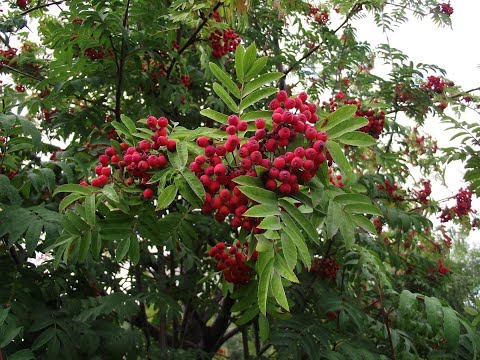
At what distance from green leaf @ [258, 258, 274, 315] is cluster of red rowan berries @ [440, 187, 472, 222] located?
12.9 feet

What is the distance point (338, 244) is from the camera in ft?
9.66

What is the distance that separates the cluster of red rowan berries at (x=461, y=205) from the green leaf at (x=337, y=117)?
358cm

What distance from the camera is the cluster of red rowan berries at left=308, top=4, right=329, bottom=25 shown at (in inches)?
191

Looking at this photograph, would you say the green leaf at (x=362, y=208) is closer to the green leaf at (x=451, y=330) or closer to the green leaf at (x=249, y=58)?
the green leaf at (x=249, y=58)

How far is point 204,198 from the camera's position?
142 centimetres

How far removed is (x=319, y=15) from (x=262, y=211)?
4.24 m

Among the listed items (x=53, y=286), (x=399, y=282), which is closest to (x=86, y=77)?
(x=53, y=286)

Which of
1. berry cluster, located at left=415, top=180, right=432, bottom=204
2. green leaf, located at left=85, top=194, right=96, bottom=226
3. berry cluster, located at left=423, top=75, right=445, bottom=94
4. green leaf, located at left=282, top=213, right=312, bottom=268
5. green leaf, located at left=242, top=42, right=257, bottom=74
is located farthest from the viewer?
berry cluster, located at left=415, top=180, right=432, bottom=204

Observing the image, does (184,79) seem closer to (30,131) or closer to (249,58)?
(30,131)

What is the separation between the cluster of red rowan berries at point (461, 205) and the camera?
4.48 meters

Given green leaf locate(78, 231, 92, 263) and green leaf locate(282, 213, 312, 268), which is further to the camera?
green leaf locate(78, 231, 92, 263)

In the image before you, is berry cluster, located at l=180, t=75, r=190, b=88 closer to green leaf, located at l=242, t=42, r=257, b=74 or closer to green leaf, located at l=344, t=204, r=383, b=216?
green leaf, located at l=242, t=42, r=257, b=74

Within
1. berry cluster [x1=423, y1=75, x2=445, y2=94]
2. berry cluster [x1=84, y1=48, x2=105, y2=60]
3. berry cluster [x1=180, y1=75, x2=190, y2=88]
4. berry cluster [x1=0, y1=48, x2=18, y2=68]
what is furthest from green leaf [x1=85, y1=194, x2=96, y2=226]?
berry cluster [x1=423, y1=75, x2=445, y2=94]

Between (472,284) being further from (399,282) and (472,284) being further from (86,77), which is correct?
(86,77)
